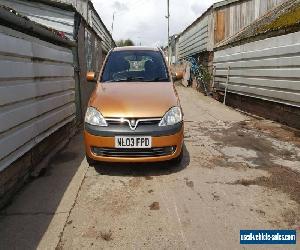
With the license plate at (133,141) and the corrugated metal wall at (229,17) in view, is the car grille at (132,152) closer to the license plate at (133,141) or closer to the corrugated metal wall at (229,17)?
the license plate at (133,141)

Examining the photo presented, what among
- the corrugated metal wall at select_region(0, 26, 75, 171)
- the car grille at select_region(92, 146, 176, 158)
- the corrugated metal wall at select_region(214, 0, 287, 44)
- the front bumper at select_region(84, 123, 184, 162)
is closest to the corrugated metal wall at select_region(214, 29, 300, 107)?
the front bumper at select_region(84, 123, 184, 162)

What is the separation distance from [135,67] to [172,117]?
1802 mm

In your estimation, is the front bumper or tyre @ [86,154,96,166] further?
tyre @ [86,154,96,166]

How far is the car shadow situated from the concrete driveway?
16 mm

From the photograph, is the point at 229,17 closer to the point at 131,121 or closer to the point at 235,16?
the point at 235,16

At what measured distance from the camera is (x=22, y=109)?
465 cm

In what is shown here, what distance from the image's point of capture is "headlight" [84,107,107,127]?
4.86 metres

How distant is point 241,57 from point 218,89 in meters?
3.27

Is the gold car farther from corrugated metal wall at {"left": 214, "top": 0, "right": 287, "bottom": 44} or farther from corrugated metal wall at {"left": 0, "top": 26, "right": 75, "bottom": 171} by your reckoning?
corrugated metal wall at {"left": 214, "top": 0, "right": 287, "bottom": 44}

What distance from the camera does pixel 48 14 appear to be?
9273 mm

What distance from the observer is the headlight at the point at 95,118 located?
4863mm

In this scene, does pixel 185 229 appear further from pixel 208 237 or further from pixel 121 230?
pixel 121 230

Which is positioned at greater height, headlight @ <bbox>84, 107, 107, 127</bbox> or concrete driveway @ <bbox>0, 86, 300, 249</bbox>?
headlight @ <bbox>84, 107, 107, 127</bbox>

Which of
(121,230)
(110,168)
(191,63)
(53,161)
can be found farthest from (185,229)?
(191,63)
